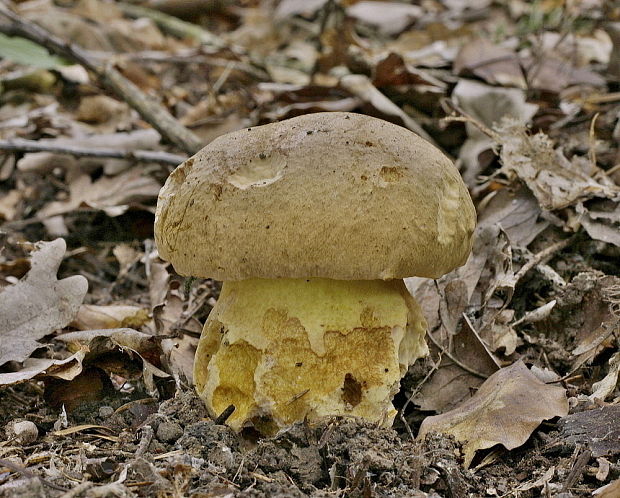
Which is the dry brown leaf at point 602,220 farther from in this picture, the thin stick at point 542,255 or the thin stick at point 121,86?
the thin stick at point 121,86

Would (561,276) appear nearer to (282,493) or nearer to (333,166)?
(333,166)

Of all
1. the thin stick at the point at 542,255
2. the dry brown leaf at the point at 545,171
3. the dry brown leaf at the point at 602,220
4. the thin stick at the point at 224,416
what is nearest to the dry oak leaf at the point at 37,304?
the thin stick at the point at 224,416

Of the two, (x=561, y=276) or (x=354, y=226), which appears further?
(x=561, y=276)

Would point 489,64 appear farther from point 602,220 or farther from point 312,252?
point 312,252

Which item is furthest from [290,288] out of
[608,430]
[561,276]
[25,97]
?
[25,97]

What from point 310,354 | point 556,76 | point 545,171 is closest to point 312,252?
point 310,354

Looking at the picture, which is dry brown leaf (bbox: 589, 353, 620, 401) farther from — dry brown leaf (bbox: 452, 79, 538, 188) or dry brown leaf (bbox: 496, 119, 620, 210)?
dry brown leaf (bbox: 452, 79, 538, 188)

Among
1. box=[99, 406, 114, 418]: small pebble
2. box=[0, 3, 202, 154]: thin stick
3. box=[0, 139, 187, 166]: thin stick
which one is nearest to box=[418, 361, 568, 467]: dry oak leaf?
box=[99, 406, 114, 418]: small pebble
